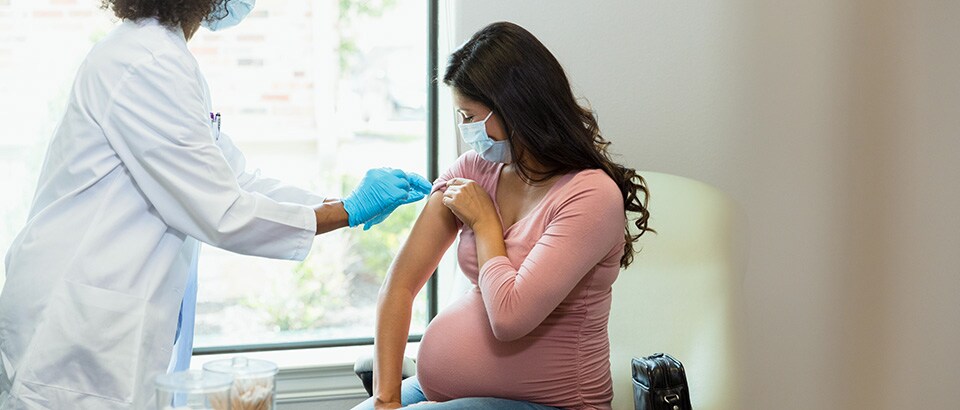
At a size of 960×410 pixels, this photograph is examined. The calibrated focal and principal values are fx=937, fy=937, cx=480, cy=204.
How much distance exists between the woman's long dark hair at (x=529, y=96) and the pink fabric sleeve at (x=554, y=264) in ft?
0.27

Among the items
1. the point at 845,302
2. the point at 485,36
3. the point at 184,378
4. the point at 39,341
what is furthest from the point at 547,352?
the point at 845,302

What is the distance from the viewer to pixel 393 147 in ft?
8.95

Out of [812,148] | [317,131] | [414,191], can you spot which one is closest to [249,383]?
[414,191]

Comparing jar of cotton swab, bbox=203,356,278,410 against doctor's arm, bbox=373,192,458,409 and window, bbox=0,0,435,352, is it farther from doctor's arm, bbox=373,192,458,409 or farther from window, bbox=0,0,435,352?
window, bbox=0,0,435,352

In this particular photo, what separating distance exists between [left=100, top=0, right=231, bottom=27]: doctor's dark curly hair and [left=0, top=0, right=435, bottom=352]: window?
2.84 feet

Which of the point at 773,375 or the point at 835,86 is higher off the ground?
the point at 835,86

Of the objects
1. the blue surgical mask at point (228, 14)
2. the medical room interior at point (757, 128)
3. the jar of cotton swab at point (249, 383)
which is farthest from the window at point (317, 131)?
the jar of cotton swab at point (249, 383)

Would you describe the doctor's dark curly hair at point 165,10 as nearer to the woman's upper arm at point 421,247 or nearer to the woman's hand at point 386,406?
the woman's upper arm at point 421,247

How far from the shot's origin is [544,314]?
5.06 ft

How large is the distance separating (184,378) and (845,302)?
1.91 meters

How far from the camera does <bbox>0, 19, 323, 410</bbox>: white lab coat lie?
5.22ft

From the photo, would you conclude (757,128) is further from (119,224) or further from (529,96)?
(119,224)

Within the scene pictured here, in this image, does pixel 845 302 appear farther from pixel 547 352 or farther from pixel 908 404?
pixel 547 352

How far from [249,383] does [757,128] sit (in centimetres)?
169
